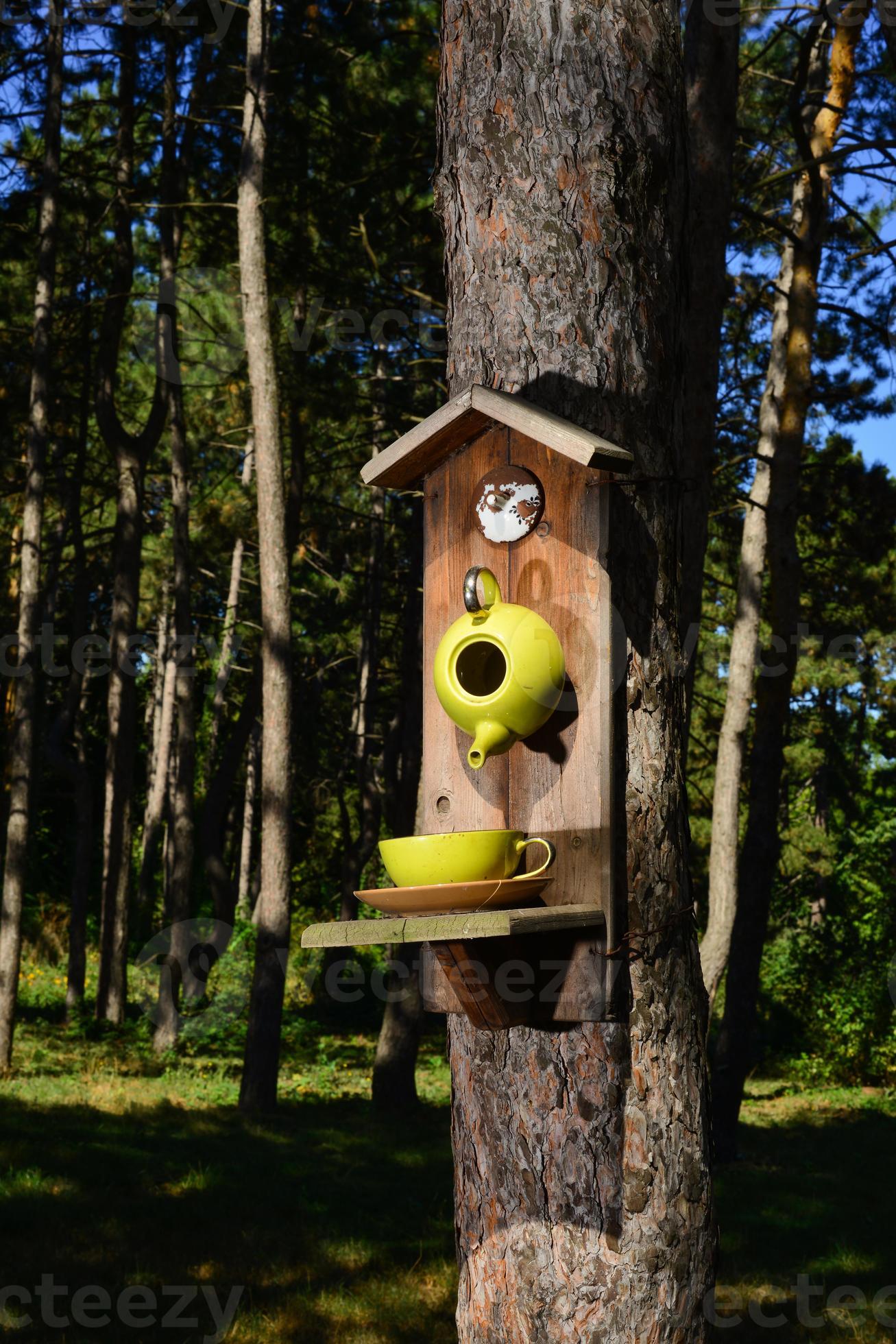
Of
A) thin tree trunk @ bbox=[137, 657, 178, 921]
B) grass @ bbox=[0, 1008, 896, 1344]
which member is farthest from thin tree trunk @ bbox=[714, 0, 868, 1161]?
thin tree trunk @ bbox=[137, 657, 178, 921]

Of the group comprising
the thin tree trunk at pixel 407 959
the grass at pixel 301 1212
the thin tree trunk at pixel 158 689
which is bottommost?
the grass at pixel 301 1212

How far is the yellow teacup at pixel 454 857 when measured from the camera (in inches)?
103

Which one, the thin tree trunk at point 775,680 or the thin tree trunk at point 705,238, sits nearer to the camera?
the thin tree trunk at point 705,238

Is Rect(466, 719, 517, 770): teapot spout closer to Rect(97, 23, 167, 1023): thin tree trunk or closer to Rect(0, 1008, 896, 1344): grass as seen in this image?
Rect(0, 1008, 896, 1344): grass

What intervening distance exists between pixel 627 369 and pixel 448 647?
0.75m

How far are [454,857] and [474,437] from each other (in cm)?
106

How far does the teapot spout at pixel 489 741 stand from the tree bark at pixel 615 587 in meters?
0.24

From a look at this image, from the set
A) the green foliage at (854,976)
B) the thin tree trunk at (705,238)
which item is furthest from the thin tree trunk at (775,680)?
the green foliage at (854,976)

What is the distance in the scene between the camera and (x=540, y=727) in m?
2.82

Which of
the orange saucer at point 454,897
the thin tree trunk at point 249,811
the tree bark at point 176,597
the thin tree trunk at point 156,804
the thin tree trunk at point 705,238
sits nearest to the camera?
the orange saucer at point 454,897

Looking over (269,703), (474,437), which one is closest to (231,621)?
(269,703)

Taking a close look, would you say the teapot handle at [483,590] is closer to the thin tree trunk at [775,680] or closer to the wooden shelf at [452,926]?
the wooden shelf at [452,926]

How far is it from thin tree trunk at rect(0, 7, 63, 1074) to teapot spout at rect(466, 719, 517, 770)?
10.4m

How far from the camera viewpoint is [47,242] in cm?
1317
